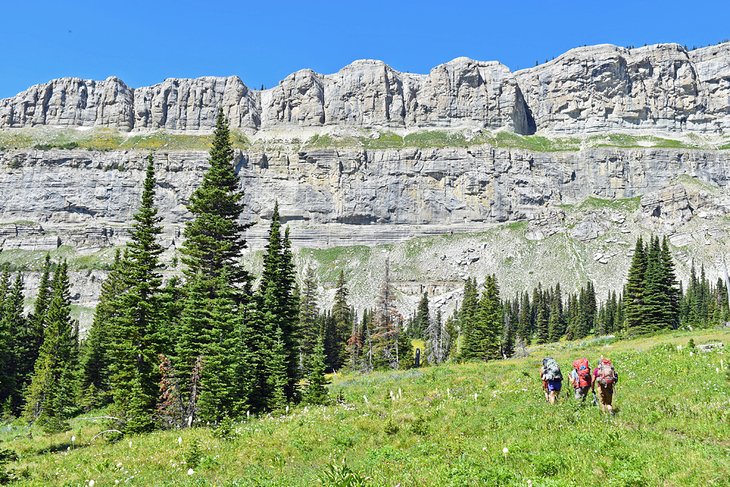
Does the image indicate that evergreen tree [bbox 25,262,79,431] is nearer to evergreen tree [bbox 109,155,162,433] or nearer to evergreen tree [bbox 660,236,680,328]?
evergreen tree [bbox 109,155,162,433]

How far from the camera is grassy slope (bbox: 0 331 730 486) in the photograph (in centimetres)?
954

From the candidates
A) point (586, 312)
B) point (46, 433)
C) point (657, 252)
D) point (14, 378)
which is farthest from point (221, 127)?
point (586, 312)

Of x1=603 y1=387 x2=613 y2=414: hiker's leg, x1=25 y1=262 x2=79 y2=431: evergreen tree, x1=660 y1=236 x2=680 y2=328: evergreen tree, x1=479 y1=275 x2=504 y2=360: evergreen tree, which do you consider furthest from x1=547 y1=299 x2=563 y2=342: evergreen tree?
x1=603 y1=387 x2=613 y2=414: hiker's leg

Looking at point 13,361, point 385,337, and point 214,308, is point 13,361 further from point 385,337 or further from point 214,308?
point 214,308

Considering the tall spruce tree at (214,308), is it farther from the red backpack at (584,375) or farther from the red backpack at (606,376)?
the red backpack at (606,376)

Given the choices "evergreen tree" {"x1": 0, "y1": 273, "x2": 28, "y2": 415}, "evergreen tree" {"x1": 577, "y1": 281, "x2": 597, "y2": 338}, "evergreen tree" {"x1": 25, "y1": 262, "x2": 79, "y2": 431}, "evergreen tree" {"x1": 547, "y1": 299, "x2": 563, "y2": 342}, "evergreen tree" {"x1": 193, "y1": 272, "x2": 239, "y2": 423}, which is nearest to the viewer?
"evergreen tree" {"x1": 193, "y1": 272, "x2": 239, "y2": 423}

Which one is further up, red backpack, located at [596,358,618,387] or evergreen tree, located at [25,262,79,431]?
red backpack, located at [596,358,618,387]

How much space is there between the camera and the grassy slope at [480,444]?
9539mm

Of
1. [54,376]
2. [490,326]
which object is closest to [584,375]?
[490,326]

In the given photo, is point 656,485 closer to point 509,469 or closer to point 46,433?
point 509,469

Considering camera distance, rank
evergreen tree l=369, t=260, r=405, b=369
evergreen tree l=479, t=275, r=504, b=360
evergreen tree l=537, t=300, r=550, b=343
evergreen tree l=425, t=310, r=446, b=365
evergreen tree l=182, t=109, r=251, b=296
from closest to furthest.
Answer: evergreen tree l=182, t=109, r=251, b=296 < evergreen tree l=479, t=275, r=504, b=360 < evergreen tree l=369, t=260, r=405, b=369 < evergreen tree l=425, t=310, r=446, b=365 < evergreen tree l=537, t=300, r=550, b=343

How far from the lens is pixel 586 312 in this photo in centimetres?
12219

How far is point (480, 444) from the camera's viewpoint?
12.5 m

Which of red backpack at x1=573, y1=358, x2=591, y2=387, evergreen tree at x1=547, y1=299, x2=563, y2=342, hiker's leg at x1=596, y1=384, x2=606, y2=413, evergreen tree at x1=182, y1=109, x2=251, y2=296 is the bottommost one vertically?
hiker's leg at x1=596, y1=384, x2=606, y2=413
